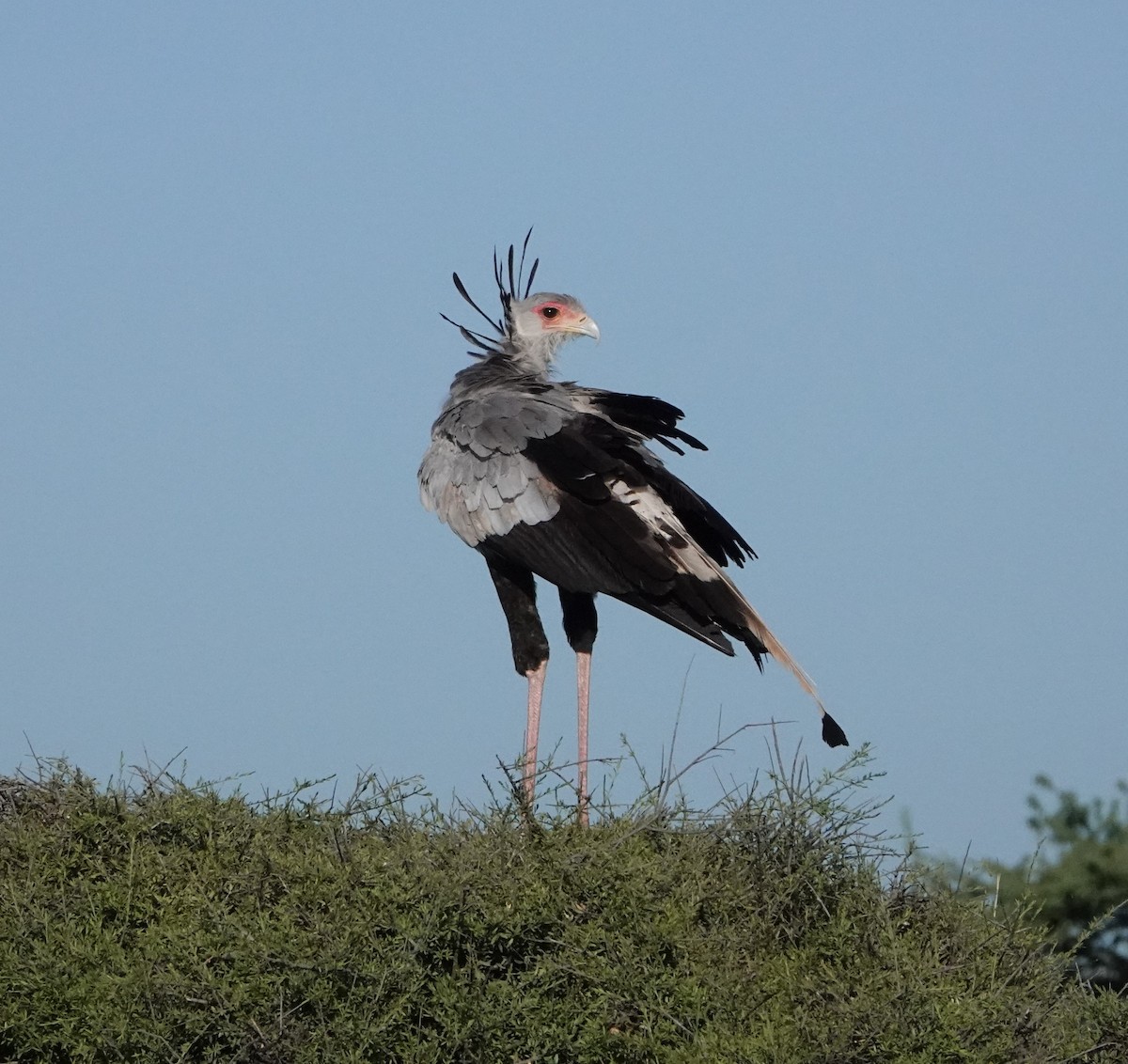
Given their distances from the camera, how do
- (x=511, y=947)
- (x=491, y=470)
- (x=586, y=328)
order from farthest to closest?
(x=586, y=328) → (x=491, y=470) → (x=511, y=947)

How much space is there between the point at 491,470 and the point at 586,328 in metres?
1.84

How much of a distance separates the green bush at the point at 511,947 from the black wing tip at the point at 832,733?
103 cm

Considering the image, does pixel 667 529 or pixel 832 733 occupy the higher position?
pixel 667 529

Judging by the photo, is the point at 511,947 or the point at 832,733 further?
the point at 832,733

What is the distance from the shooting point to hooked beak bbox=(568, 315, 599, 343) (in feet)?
32.6

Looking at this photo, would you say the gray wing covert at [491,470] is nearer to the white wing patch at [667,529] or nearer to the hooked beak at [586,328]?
the white wing patch at [667,529]

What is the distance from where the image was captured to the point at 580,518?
8.03m

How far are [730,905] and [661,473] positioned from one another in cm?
267

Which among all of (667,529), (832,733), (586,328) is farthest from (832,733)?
(586,328)

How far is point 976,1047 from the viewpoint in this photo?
5867 millimetres

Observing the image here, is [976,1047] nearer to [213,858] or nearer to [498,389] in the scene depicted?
[213,858]

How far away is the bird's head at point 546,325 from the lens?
32.7 ft

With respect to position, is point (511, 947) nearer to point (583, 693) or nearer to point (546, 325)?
point (583, 693)

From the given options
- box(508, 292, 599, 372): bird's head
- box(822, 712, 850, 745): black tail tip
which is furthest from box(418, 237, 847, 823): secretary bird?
box(508, 292, 599, 372): bird's head
